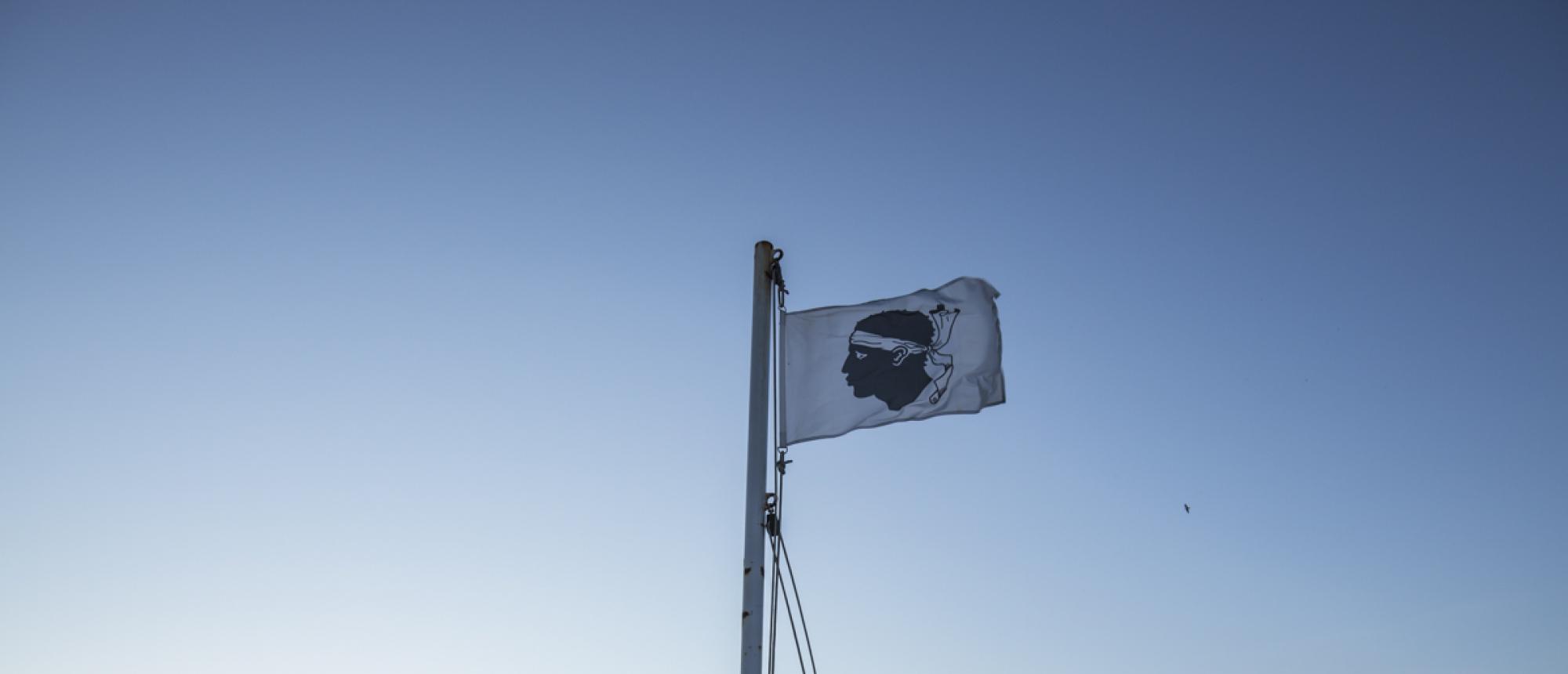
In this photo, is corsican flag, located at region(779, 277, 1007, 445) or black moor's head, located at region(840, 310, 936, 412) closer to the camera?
corsican flag, located at region(779, 277, 1007, 445)

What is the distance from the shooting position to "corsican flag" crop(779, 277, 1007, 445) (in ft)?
36.4

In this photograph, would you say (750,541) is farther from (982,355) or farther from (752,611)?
(982,355)

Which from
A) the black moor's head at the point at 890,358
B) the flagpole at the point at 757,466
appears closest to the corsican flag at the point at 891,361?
the black moor's head at the point at 890,358

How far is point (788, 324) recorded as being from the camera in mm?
11469

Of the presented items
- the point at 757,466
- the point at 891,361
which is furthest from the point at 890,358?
the point at 757,466

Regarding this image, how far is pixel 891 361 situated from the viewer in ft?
37.3

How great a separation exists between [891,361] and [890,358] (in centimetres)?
3

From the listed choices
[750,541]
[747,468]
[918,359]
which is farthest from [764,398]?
[918,359]

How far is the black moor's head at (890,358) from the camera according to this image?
11242 mm

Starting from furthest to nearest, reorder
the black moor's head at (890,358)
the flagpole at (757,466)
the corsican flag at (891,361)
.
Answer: the black moor's head at (890,358) < the corsican flag at (891,361) < the flagpole at (757,466)

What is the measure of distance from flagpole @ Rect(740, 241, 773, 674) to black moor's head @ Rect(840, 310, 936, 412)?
127 centimetres

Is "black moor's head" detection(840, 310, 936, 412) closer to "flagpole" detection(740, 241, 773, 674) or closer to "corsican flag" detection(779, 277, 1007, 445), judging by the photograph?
"corsican flag" detection(779, 277, 1007, 445)

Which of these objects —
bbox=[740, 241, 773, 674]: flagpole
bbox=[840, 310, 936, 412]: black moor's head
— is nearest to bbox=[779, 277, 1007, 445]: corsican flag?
bbox=[840, 310, 936, 412]: black moor's head

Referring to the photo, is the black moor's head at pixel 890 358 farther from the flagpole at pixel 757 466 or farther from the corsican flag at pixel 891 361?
the flagpole at pixel 757 466
